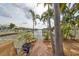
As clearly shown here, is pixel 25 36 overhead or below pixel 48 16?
below

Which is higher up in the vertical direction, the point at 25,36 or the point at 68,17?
the point at 68,17

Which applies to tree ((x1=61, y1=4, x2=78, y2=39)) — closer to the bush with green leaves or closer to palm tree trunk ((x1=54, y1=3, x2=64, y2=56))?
palm tree trunk ((x1=54, y1=3, x2=64, y2=56))

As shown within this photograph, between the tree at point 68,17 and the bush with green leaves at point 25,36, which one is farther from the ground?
the tree at point 68,17

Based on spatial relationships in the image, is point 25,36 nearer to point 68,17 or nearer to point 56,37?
point 56,37

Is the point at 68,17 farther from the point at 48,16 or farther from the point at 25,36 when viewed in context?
the point at 25,36

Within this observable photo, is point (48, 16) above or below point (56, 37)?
above

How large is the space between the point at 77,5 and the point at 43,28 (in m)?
0.44

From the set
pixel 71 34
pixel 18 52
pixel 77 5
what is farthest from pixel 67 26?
pixel 18 52

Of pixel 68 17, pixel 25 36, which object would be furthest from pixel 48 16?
pixel 25 36

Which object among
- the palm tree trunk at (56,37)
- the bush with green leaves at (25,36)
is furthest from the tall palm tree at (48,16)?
the bush with green leaves at (25,36)

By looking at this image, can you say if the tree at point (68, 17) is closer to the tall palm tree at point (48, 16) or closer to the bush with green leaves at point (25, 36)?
the tall palm tree at point (48, 16)

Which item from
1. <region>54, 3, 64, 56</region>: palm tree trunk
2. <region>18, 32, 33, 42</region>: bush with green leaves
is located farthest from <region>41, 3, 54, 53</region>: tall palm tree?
<region>18, 32, 33, 42</region>: bush with green leaves

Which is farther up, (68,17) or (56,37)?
(68,17)

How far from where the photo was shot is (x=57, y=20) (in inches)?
66.7
